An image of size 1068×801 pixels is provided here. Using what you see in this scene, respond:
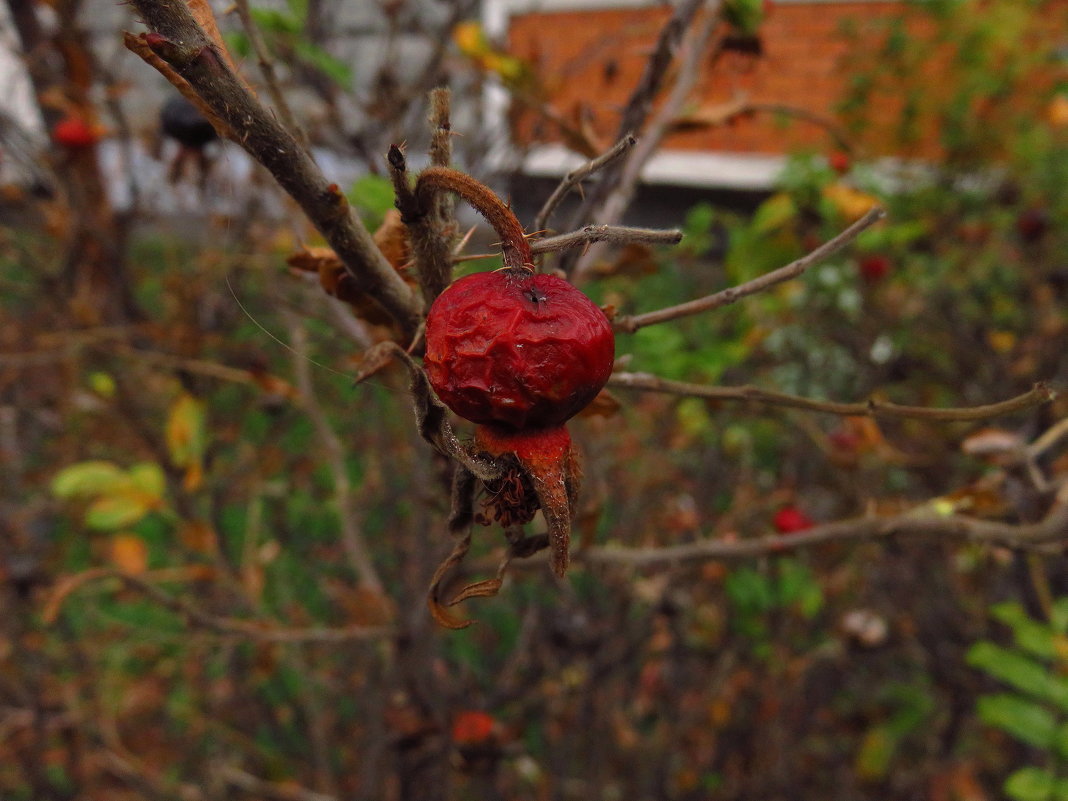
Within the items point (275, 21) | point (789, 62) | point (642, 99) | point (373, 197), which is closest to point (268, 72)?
point (373, 197)

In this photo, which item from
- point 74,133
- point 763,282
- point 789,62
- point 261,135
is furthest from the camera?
Answer: point 789,62

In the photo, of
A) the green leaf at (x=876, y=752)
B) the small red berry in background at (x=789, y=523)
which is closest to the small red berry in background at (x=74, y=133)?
the small red berry in background at (x=789, y=523)

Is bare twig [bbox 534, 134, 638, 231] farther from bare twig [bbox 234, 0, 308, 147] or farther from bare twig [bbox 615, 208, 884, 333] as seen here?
bare twig [bbox 234, 0, 308, 147]

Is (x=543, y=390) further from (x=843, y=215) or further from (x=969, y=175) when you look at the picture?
(x=969, y=175)

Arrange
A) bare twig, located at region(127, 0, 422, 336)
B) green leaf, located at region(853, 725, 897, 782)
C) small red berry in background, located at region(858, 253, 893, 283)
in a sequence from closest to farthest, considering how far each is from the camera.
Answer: bare twig, located at region(127, 0, 422, 336) → green leaf, located at region(853, 725, 897, 782) → small red berry in background, located at region(858, 253, 893, 283)

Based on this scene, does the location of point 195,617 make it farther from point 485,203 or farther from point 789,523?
point 789,523

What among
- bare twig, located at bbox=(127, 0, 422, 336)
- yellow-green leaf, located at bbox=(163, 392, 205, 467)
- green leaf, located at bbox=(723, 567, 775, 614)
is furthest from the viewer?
green leaf, located at bbox=(723, 567, 775, 614)

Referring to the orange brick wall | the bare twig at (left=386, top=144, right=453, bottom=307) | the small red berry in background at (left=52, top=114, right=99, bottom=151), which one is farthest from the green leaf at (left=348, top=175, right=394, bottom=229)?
the orange brick wall
